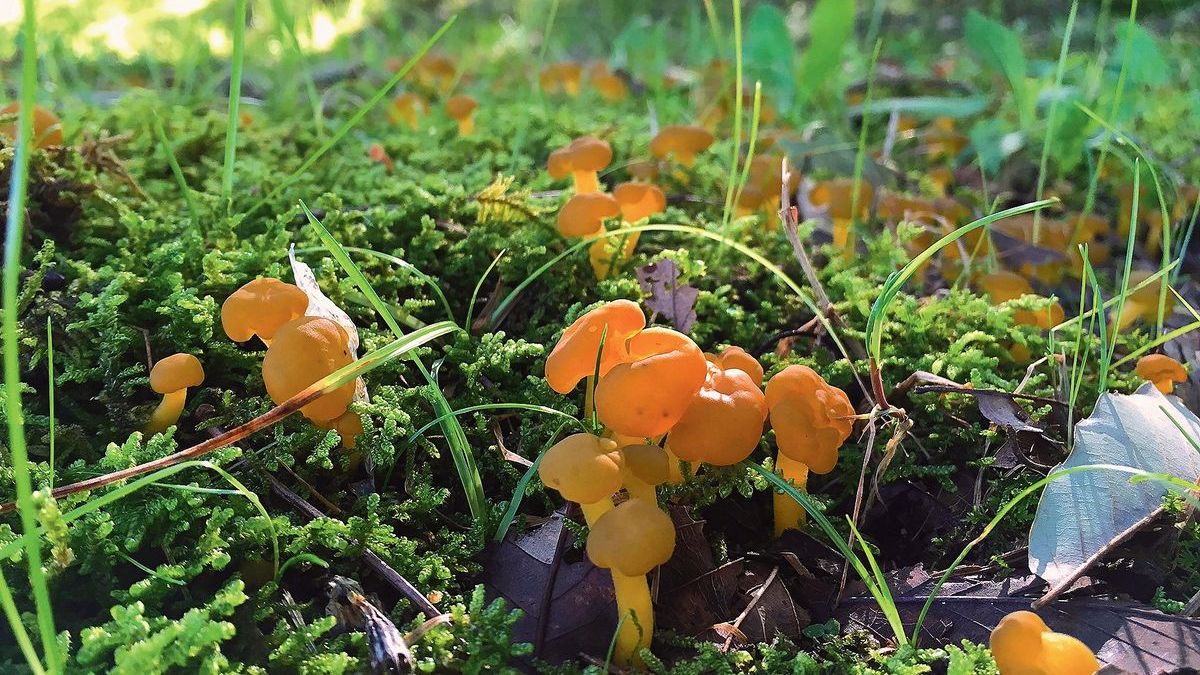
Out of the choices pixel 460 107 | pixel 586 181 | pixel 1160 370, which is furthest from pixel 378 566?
pixel 460 107

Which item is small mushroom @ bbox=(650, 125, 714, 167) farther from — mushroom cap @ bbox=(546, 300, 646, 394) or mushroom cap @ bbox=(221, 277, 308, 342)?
mushroom cap @ bbox=(221, 277, 308, 342)

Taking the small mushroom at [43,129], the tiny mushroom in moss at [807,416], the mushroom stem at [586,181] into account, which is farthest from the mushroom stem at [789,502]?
the small mushroom at [43,129]

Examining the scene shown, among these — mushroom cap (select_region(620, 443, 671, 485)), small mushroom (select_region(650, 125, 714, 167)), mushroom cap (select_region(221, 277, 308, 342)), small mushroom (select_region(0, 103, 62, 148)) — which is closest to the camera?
mushroom cap (select_region(620, 443, 671, 485))

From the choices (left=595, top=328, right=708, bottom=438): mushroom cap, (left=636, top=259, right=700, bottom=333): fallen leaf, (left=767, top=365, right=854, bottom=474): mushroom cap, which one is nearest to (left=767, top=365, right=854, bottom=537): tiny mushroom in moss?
(left=767, top=365, right=854, bottom=474): mushroom cap

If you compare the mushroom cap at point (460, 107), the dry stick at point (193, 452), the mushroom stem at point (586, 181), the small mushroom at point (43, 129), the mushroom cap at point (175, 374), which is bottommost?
the dry stick at point (193, 452)

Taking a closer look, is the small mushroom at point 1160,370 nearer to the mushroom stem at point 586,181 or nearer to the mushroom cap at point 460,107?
the mushroom stem at point 586,181

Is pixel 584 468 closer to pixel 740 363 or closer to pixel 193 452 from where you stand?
pixel 740 363
